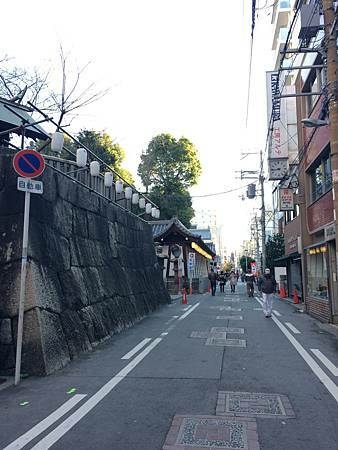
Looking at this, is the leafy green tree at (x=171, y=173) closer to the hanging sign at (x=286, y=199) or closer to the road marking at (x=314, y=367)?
the hanging sign at (x=286, y=199)

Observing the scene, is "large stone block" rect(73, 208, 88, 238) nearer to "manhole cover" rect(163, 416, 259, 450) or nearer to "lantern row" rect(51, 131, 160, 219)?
"lantern row" rect(51, 131, 160, 219)

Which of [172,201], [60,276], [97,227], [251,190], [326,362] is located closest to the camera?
[326,362]

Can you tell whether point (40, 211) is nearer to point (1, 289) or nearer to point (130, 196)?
point (1, 289)

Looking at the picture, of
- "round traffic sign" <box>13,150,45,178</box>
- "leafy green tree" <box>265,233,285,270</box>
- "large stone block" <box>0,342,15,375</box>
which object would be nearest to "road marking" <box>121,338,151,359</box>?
"large stone block" <box>0,342,15,375</box>

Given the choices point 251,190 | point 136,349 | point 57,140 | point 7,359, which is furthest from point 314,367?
point 251,190

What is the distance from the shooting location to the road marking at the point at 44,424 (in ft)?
14.0

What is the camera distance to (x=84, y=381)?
6656mm

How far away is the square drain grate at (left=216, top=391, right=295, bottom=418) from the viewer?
5.11 m

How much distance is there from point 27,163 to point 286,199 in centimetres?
1750

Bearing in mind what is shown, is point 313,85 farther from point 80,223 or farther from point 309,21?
point 80,223

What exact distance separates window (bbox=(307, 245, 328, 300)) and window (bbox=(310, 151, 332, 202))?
2.22 metres

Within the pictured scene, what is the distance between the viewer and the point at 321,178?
16.3 meters

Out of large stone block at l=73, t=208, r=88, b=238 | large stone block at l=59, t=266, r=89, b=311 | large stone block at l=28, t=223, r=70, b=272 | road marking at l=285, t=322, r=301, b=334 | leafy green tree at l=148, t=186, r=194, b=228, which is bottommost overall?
road marking at l=285, t=322, r=301, b=334

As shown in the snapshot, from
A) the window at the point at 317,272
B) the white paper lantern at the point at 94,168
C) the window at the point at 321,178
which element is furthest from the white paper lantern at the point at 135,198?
the window at the point at 317,272
